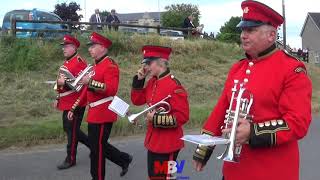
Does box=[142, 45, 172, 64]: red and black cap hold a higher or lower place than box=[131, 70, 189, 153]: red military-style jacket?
higher

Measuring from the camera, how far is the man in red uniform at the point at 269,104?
3.43m

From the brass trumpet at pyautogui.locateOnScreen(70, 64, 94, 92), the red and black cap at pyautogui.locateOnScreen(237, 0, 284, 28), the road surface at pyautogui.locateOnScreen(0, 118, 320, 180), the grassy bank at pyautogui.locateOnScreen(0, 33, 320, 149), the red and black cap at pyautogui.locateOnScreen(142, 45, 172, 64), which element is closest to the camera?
the red and black cap at pyautogui.locateOnScreen(237, 0, 284, 28)

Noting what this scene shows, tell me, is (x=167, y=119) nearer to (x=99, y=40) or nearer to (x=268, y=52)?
(x=268, y=52)

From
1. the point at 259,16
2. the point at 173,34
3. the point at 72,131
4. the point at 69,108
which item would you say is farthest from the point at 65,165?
the point at 173,34

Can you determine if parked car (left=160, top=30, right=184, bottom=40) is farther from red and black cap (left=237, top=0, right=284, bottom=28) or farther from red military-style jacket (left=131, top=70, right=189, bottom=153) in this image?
red and black cap (left=237, top=0, right=284, bottom=28)

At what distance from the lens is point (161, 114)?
17.9 ft

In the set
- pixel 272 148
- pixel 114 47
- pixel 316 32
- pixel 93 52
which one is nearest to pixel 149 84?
pixel 93 52

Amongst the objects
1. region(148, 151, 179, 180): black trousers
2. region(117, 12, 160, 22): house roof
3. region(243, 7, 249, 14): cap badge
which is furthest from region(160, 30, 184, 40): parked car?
region(117, 12, 160, 22): house roof

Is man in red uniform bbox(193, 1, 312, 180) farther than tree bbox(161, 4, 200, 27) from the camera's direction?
No

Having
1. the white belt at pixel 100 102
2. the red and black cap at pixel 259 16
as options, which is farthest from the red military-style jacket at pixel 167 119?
the red and black cap at pixel 259 16

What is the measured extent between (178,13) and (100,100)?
67855 mm

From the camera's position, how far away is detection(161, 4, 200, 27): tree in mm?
68062

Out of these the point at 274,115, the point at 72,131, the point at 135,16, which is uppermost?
the point at 274,115

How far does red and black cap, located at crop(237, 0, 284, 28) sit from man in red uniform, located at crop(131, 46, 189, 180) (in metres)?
1.99
